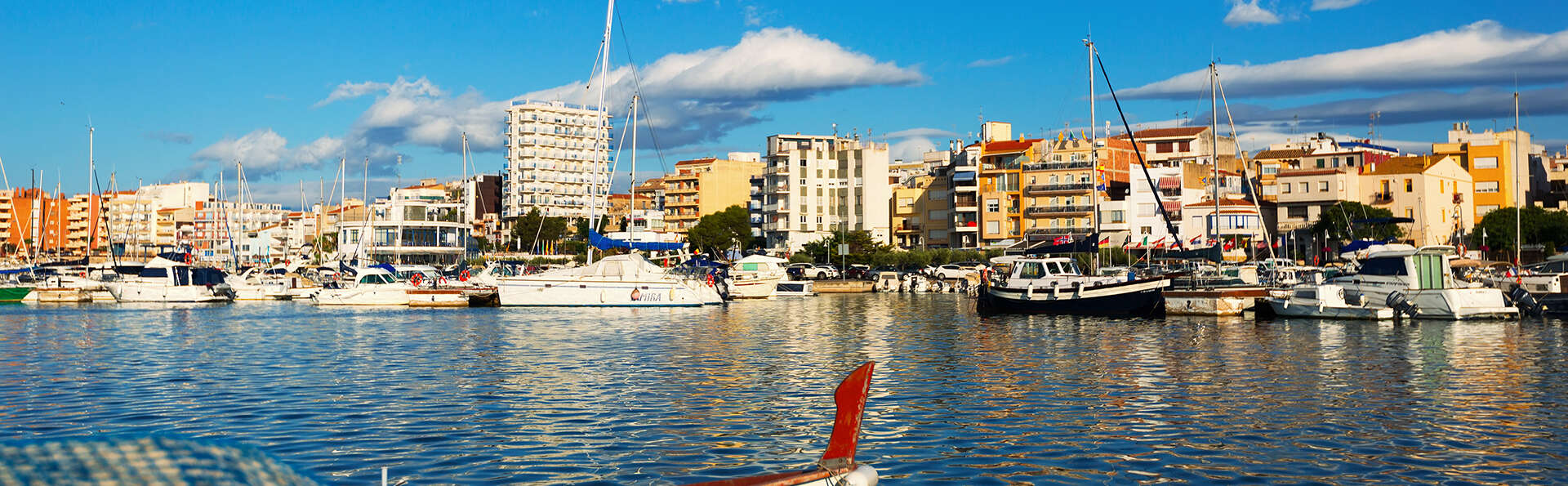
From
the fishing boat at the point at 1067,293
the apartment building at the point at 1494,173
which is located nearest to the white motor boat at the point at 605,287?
the fishing boat at the point at 1067,293

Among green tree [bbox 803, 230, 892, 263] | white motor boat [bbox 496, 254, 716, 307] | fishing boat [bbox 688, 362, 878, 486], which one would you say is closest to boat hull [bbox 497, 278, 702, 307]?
white motor boat [bbox 496, 254, 716, 307]

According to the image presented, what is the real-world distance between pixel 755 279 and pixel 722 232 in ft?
218

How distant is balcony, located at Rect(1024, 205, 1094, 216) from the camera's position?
119 m

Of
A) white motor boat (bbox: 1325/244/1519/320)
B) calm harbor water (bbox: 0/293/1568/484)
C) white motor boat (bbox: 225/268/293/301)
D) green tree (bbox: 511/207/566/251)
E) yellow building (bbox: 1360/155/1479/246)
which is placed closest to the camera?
calm harbor water (bbox: 0/293/1568/484)

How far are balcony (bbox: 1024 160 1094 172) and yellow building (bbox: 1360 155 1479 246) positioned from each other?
79.9ft

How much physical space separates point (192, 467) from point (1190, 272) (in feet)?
184

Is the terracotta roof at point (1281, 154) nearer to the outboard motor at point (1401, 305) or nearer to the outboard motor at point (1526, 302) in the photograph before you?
the outboard motor at point (1526, 302)

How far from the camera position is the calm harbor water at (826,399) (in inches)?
634

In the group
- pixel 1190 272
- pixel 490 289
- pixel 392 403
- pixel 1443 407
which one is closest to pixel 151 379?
pixel 392 403

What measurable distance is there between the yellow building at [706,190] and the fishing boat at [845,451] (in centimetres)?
15251

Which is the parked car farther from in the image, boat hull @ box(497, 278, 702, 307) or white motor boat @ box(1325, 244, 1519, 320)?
white motor boat @ box(1325, 244, 1519, 320)

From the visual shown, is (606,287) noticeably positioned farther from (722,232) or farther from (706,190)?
(706,190)

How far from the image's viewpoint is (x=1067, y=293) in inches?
1914

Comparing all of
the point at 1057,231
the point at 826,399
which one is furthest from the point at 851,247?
the point at 826,399
